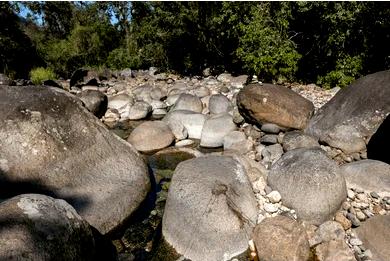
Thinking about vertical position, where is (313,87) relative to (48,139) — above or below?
Answer: below

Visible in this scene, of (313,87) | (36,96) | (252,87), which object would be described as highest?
(36,96)

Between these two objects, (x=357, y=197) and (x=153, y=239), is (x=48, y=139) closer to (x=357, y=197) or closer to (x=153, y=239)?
(x=153, y=239)

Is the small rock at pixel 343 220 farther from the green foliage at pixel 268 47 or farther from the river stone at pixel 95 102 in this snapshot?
the river stone at pixel 95 102

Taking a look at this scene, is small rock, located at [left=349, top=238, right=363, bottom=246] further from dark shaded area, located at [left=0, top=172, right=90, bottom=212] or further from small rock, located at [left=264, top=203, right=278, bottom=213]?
dark shaded area, located at [left=0, top=172, right=90, bottom=212]

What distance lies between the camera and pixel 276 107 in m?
7.46

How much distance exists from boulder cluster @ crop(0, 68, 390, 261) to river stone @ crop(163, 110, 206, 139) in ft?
4.75

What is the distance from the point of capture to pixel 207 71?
1559cm

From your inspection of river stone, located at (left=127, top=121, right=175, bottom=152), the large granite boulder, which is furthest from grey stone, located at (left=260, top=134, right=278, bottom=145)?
the large granite boulder

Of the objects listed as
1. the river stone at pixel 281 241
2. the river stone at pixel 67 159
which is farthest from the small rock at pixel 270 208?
the river stone at pixel 67 159

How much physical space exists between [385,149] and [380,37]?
6.42 m

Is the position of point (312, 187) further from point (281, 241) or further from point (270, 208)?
point (281, 241)

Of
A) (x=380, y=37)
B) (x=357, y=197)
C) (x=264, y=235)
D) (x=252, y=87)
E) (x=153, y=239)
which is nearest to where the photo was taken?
(x=264, y=235)

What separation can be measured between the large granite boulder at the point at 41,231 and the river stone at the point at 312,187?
2.66m

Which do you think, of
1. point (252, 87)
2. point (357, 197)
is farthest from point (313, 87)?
point (357, 197)
